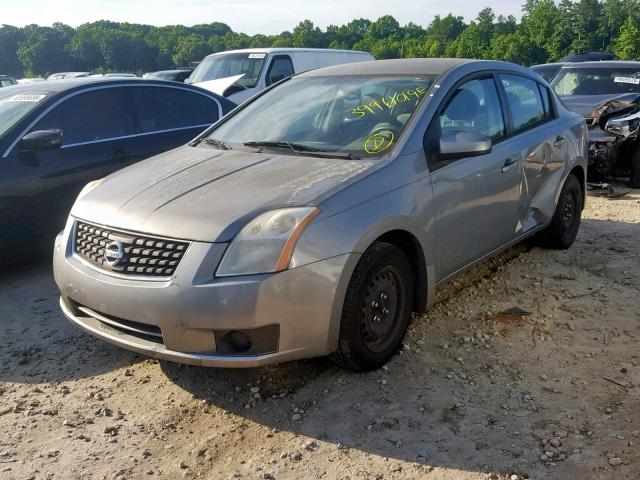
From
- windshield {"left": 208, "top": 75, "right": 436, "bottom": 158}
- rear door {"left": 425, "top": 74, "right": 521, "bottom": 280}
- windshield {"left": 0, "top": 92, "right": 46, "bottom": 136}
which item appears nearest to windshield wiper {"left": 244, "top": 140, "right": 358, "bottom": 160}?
windshield {"left": 208, "top": 75, "right": 436, "bottom": 158}

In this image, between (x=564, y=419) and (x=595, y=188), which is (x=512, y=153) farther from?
(x=595, y=188)

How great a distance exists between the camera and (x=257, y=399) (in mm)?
3131

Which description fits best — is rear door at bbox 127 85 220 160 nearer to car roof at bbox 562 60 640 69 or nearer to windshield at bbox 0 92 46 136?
windshield at bbox 0 92 46 136

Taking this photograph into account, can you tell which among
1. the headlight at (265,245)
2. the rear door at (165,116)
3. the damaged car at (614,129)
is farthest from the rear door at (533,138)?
the rear door at (165,116)

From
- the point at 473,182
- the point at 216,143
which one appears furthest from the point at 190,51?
the point at 473,182

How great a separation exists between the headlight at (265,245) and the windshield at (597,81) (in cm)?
746

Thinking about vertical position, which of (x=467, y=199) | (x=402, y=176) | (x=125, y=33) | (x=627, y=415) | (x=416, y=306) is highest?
(x=125, y=33)

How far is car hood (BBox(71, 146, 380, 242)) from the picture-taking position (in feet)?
9.51

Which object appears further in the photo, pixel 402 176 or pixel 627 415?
pixel 402 176

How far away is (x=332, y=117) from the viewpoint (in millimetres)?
3887

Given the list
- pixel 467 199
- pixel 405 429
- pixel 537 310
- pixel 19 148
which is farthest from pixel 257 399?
pixel 19 148

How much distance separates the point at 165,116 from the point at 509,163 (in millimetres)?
3477

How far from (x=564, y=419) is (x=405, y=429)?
2.47 ft

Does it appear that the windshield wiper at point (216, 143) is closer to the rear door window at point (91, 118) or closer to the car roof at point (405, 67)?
the car roof at point (405, 67)
